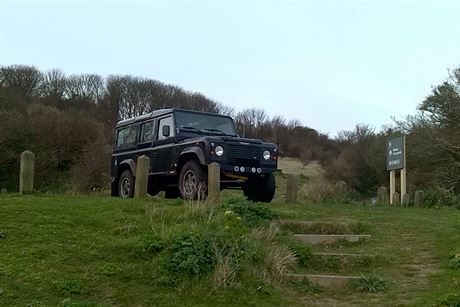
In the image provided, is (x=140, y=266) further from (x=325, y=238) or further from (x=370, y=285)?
(x=325, y=238)

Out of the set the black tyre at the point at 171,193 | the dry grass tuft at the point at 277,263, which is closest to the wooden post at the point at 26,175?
the black tyre at the point at 171,193

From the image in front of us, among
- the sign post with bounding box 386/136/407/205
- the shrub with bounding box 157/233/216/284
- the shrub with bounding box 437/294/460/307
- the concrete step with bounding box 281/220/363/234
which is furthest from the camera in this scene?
the sign post with bounding box 386/136/407/205

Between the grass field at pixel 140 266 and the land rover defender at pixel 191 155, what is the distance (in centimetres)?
317

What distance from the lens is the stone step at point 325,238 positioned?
27.8ft

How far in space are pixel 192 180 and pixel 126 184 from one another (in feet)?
12.0

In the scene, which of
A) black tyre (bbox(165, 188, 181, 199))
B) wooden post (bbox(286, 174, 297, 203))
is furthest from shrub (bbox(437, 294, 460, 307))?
black tyre (bbox(165, 188, 181, 199))

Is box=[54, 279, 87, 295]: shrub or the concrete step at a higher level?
the concrete step

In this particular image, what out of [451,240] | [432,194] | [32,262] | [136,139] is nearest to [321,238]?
[451,240]

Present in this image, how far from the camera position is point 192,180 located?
39.6 feet

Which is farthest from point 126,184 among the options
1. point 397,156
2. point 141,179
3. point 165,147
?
point 397,156

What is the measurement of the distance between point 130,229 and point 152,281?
1673 mm

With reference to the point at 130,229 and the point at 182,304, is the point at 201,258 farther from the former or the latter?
the point at 130,229

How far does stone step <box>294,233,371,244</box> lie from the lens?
848cm

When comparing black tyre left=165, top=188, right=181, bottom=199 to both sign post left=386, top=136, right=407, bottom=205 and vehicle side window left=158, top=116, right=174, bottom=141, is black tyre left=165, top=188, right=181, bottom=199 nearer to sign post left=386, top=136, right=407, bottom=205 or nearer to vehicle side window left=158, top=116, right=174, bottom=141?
vehicle side window left=158, top=116, right=174, bottom=141
